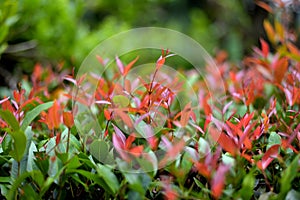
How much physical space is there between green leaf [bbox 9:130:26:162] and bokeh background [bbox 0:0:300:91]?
3.05ft

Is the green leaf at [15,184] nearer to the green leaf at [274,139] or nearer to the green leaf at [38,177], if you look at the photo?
the green leaf at [38,177]

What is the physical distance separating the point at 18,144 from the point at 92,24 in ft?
13.4

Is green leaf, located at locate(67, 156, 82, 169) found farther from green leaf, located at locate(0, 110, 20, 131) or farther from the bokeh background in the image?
the bokeh background

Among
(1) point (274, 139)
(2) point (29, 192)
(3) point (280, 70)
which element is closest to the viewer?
(2) point (29, 192)

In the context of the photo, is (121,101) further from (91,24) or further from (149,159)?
(91,24)

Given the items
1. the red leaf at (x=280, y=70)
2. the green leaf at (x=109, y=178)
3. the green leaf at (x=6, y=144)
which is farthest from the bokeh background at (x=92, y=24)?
the green leaf at (x=109, y=178)

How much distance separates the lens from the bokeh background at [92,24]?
2959mm

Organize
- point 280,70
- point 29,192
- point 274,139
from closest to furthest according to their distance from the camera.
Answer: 1. point 29,192
2. point 274,139
3. point 280,70

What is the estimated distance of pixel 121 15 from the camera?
172 inches

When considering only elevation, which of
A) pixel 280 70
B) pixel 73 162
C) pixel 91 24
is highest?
pixel 280 70

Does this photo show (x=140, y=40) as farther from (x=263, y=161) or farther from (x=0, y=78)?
(x=263, y=161)

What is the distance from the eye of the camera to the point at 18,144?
106cm

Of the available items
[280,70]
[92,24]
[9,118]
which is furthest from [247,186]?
[92,24]

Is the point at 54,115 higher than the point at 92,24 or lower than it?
higher
